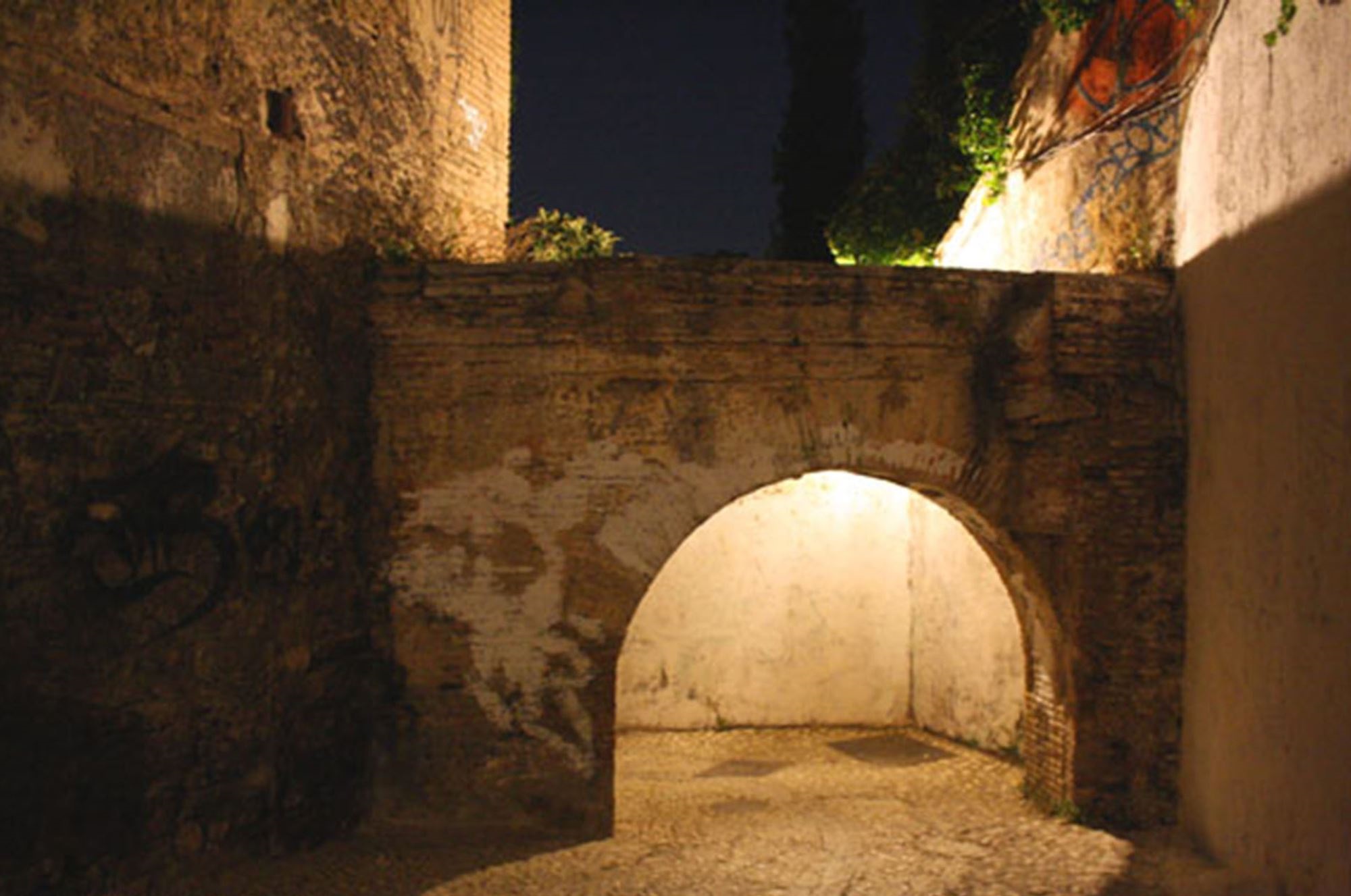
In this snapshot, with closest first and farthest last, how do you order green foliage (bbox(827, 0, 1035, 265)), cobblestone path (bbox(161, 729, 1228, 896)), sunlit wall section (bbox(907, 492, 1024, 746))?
cobblestone path (bbox(161, 729, 1228, 896))
sunlit wall section (bbox(907, 492, 1024, 746))
green foliage (bbox(827, 0, 1035, 265))

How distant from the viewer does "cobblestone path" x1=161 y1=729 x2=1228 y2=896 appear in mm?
4906

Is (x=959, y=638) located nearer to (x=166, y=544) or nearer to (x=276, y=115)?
(x=166, y=544)

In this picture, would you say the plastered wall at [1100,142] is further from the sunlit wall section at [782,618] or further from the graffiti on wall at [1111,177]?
the sunlit wall section at [782,618]

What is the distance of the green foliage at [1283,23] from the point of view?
15.3 feet

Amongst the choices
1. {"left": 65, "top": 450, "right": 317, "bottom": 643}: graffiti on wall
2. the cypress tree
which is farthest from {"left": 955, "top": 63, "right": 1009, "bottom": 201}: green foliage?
the cypress tree

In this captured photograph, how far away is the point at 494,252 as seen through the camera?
668 centimetres

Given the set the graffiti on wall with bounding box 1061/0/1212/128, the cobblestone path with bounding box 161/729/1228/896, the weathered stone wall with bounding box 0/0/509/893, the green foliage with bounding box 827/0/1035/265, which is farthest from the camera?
the green foliage with bounding box 827/0/1035/265

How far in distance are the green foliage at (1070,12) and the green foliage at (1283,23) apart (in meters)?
1.95

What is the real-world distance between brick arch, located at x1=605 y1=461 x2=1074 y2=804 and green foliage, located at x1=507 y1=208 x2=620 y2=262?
2.28 meters

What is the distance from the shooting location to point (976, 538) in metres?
6.34

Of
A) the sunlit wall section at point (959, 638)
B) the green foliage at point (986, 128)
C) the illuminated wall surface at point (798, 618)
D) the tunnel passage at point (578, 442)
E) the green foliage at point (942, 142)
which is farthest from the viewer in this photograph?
the illuminated wall surface at point (798, 618)

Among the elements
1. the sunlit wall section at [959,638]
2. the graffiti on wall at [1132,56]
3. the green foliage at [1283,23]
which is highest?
the graffiti on wall at [1132,56]

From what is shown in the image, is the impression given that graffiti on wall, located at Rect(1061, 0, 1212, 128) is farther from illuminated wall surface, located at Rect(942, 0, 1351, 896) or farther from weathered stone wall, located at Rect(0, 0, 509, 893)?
weathered stone wall, located at Rect(0, 0, 509, 893)

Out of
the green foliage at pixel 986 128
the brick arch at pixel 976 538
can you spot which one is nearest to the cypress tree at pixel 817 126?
the green foliage at pixel 986 128
